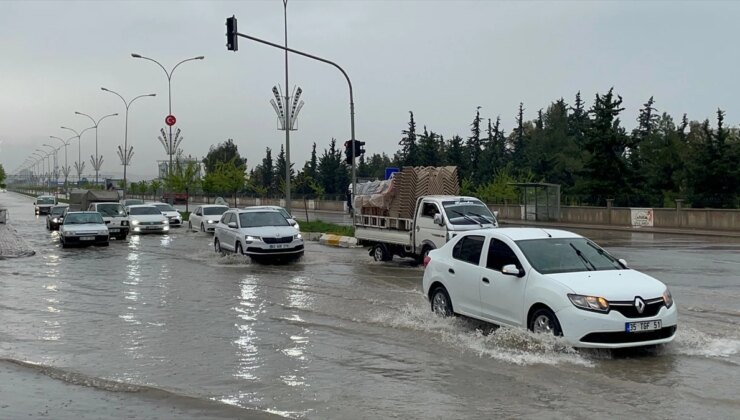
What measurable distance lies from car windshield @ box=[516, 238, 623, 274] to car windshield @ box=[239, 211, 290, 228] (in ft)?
43.4

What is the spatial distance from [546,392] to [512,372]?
78 cm

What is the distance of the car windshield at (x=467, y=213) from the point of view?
17.8 metres

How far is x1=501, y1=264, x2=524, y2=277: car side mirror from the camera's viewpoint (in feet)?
29.7

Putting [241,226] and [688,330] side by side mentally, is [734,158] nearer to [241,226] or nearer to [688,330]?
[241,226]

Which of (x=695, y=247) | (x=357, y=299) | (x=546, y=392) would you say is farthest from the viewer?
(x=695, y=247)

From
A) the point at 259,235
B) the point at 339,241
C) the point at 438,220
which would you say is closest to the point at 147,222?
the point at 339,241

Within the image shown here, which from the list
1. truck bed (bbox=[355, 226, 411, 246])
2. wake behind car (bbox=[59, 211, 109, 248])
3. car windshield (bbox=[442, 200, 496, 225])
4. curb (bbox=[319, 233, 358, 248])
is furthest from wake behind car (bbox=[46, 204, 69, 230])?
car windshield (bbox=[442, 200, 496, 225])

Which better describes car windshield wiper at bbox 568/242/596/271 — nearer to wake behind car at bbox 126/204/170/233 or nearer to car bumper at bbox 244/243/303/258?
car bumper at bbox 244/243/303/258

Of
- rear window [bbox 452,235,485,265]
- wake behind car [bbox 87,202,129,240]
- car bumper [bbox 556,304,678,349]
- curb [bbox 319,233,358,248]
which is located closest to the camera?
car bumper [bbox 556,304,678,349]

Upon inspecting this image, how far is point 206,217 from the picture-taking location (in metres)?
36.9

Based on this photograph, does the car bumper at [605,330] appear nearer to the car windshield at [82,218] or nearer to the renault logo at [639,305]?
the renault logo at [639,305]

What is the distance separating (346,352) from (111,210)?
26875 mm

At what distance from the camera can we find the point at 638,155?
2448 inches

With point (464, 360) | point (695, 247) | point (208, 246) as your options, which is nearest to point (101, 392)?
point (464, 360)
